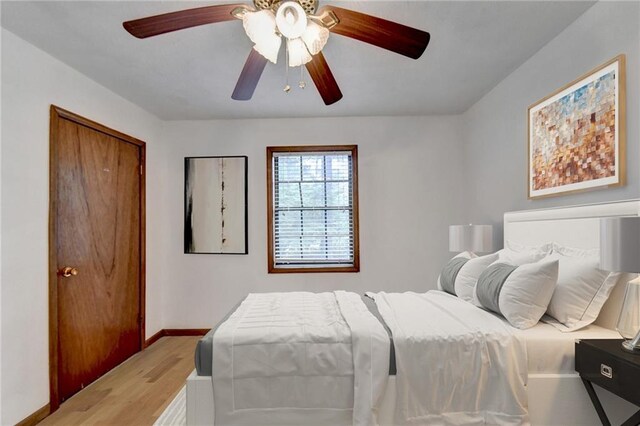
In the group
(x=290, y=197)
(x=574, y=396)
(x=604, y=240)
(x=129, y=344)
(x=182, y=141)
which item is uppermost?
(x=182, y=141)

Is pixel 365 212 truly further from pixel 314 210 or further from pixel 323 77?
pixel 323 77

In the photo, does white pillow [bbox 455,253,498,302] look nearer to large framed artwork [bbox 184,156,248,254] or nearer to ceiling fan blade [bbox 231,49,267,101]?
ceiling fan blade [bbox 231,49,267,101]

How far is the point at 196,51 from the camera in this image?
2545mm

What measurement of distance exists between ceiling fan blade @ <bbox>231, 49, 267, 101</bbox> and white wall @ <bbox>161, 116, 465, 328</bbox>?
6.56ft

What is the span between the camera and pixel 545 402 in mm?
1817

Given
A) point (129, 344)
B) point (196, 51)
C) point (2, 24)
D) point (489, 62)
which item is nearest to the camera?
point (2, 24)

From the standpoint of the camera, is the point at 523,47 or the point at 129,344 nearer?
the point at 523,47

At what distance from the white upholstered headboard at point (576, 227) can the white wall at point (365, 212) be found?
4.37 ft

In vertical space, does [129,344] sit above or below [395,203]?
below

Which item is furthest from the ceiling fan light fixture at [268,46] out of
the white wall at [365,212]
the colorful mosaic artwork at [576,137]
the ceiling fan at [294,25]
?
the white wall at [365,212]

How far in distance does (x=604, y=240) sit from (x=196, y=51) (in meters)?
2.70

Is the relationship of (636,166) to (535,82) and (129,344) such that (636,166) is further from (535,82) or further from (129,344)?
(129,344)

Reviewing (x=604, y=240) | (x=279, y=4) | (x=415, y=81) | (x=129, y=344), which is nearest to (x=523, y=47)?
(x=415, y=81)

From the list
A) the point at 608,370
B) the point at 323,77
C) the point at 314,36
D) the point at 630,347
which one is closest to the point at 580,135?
the point at 630,347
